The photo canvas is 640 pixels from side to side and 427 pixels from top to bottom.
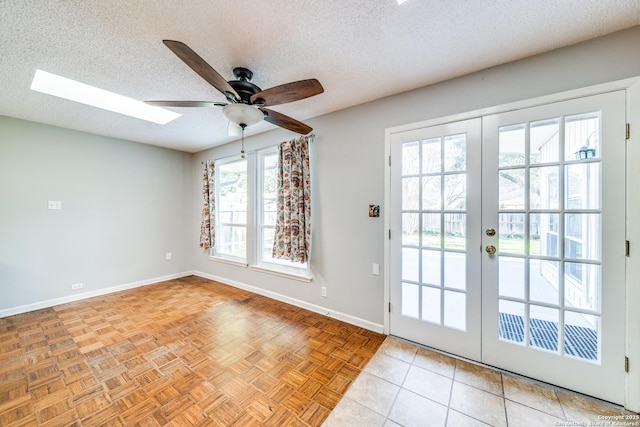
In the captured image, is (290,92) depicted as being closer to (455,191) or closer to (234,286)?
(455,191)

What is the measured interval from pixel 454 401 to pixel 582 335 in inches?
40.5

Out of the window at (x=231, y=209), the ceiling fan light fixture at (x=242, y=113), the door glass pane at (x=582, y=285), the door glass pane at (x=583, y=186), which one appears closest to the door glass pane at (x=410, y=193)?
the door glass pane at (x=583, y=186)

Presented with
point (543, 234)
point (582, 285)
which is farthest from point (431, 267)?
point (582, 285)

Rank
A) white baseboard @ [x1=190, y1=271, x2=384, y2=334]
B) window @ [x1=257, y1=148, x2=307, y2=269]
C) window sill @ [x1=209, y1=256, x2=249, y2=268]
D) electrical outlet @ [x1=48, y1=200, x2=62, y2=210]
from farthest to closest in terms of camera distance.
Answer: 1. window sill @ [x1=209, y1=256, x2=249, y2=268]
2. window @ [x1=257, y1=148, x2=307, y2=269]
3. electrical outlet @ [x1=48, y1=200, x2=62, y2=210]
4. white baseboard @ [x1=190, y1=271, x2=384, y2=334]

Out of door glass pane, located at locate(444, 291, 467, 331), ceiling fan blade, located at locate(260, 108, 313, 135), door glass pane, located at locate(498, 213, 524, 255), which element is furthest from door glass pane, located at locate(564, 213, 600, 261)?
ceiling fan blade, located at locate(260, 108, 313, 135)

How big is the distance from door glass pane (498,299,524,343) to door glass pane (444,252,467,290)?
301 millimetres

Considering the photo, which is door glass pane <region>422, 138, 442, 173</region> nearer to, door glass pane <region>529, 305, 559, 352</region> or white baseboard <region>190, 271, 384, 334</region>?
door glass pane <region>529, 305, 559, 352</region>

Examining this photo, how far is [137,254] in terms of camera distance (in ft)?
13.2

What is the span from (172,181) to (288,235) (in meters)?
2.97

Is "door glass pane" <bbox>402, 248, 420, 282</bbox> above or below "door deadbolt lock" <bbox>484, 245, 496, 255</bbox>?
below

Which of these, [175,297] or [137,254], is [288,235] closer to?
[175,297]

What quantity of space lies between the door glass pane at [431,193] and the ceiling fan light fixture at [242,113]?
1.60 m

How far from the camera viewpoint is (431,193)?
2.16m

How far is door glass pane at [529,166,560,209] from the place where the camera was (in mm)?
1699
